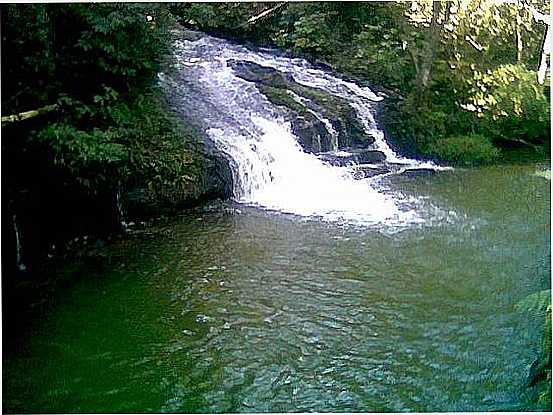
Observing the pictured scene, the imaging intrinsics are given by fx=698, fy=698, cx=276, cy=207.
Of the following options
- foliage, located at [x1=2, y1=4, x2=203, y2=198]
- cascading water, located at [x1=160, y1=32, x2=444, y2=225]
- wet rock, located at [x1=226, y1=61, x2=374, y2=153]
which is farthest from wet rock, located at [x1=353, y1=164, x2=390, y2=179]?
foliage, located at [x1=2, y1=4, x2=203, y2=198]

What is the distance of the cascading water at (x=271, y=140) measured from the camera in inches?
226

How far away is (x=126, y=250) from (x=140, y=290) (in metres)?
0.60

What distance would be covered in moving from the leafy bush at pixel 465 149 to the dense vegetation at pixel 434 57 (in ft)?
0.04

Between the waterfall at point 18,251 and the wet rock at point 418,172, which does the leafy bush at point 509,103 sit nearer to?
the wet rock at point 418,172

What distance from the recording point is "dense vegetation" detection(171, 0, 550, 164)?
24.8 feet

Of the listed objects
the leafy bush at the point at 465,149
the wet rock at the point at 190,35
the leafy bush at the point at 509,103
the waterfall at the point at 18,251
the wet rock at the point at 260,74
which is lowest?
the waterfall at the point at 18,251

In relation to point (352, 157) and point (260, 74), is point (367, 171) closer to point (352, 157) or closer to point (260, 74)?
point (352, 157)

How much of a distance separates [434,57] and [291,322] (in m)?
5.19

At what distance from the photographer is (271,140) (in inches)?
263

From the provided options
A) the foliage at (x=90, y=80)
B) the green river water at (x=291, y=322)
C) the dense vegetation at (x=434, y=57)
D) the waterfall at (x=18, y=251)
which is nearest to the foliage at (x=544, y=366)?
the green river water at (x=291, y=322)

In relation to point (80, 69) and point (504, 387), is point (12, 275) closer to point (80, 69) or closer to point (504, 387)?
point (80, 69)

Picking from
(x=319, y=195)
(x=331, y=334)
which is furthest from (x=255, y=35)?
(x=331, y=334)

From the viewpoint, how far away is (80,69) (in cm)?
438

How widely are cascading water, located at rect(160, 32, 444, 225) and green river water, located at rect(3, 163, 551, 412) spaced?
55 cm
